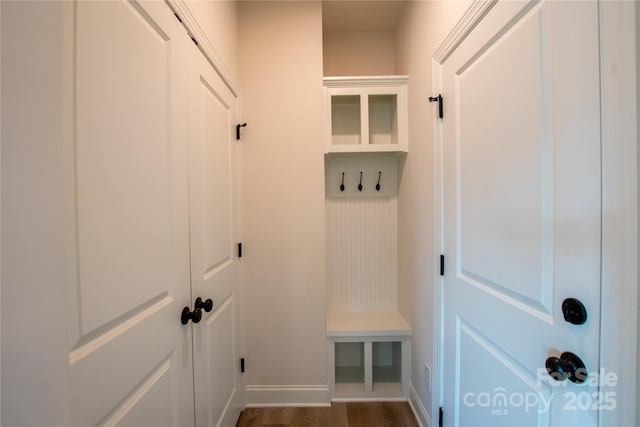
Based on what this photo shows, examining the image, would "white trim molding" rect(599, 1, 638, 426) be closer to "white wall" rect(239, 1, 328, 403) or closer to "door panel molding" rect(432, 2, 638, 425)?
"door panel molding" rect(432, 2, 638, 425)

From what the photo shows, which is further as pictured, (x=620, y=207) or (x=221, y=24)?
(x=221, y=24)

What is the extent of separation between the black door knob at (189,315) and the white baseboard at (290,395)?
1.13 meters

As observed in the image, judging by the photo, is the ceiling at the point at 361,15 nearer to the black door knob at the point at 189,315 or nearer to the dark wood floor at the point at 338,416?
the black door knob at the point at 189,315

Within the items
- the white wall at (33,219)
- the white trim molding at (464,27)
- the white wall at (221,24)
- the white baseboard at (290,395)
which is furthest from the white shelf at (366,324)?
the white wall at (221,24)

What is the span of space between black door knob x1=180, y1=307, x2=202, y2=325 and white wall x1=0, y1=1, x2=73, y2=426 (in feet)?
1.47

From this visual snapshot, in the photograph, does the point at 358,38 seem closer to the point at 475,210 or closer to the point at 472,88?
the point at 472,88

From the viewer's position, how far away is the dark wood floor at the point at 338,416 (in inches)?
65.5

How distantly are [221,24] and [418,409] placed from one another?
8.51 feet

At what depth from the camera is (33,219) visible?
0.51 meters

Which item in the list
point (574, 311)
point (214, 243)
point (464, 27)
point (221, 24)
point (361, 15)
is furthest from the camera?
point (361, 15)

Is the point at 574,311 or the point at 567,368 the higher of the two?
the point at 574,311

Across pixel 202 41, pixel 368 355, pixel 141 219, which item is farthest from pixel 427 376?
pixel 202 41

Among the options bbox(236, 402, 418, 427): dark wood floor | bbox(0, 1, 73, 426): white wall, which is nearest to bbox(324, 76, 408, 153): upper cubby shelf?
bbox(0, 1, 73, 426): white wall

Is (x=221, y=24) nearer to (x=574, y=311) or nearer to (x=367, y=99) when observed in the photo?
(x=367, y=99)
